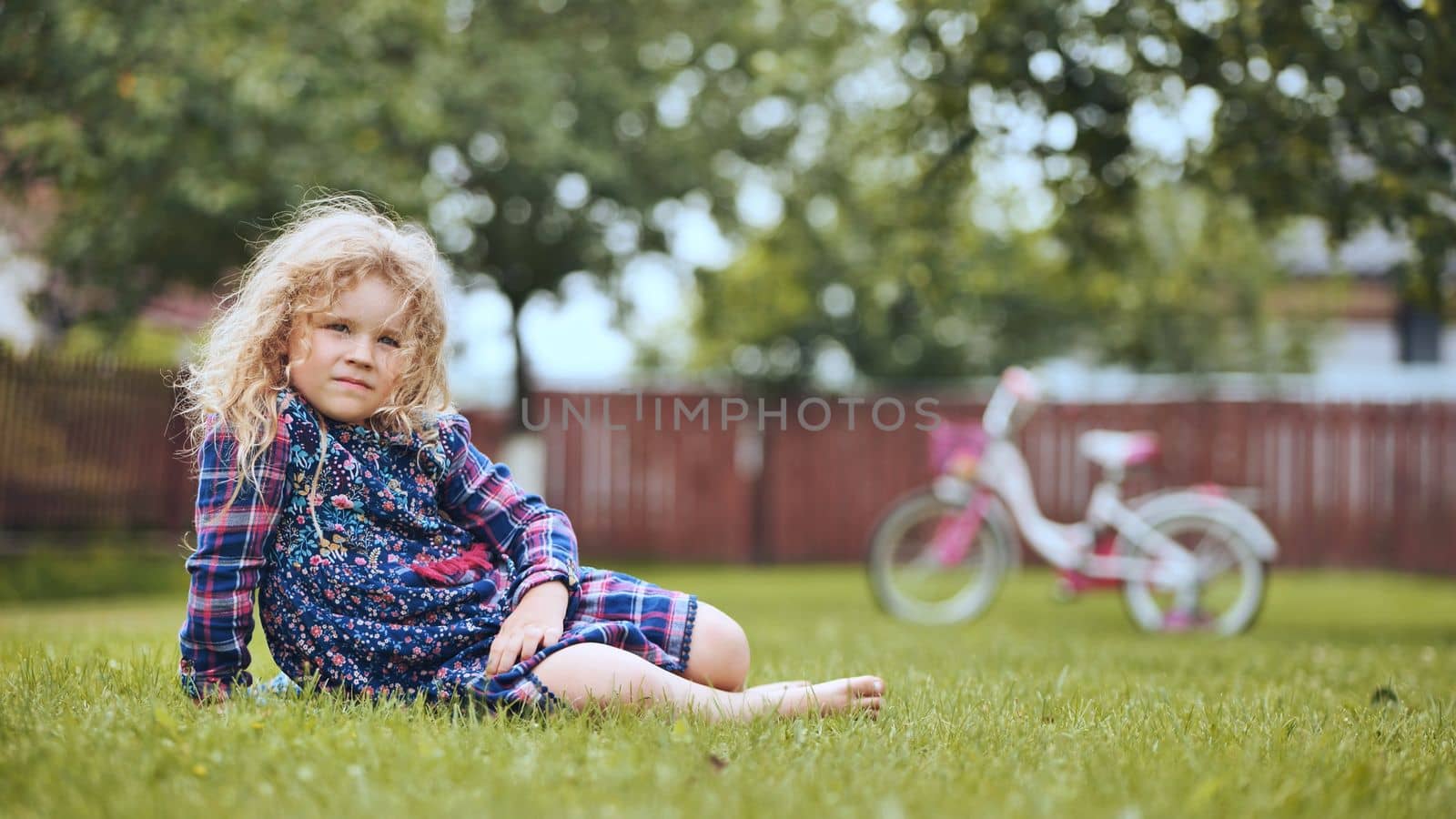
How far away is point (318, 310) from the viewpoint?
2703 mm

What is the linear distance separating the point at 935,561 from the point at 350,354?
5.01 meters

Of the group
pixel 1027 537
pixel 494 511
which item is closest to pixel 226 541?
pixel 494 511

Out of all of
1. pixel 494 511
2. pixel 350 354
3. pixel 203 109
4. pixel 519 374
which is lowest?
pixel 494 511

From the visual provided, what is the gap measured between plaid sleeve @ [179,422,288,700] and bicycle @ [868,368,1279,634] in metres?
4.90

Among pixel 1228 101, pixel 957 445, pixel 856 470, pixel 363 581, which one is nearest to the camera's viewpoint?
pixel 363 581

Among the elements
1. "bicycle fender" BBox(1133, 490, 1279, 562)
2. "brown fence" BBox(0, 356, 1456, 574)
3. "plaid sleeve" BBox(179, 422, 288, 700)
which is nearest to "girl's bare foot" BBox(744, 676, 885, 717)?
"plaid sleeve" BBox(179, 422, 288, 700)

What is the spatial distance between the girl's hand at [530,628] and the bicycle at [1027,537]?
4.60 m

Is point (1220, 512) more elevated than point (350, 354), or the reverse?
point (350, 354)

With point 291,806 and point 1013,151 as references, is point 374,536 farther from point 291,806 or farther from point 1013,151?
point 1013,151

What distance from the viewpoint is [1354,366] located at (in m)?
21.9

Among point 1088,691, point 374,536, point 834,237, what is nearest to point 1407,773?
point 1088,691

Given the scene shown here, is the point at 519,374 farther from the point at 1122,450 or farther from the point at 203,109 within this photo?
the point at 1122,450

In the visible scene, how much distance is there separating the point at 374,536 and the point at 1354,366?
22.6m

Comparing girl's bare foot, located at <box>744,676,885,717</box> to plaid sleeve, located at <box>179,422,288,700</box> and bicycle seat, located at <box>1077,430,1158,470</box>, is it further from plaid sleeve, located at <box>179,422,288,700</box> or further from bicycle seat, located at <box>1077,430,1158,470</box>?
bicycle seat, located at <box>1077,430,1158,470</box>
